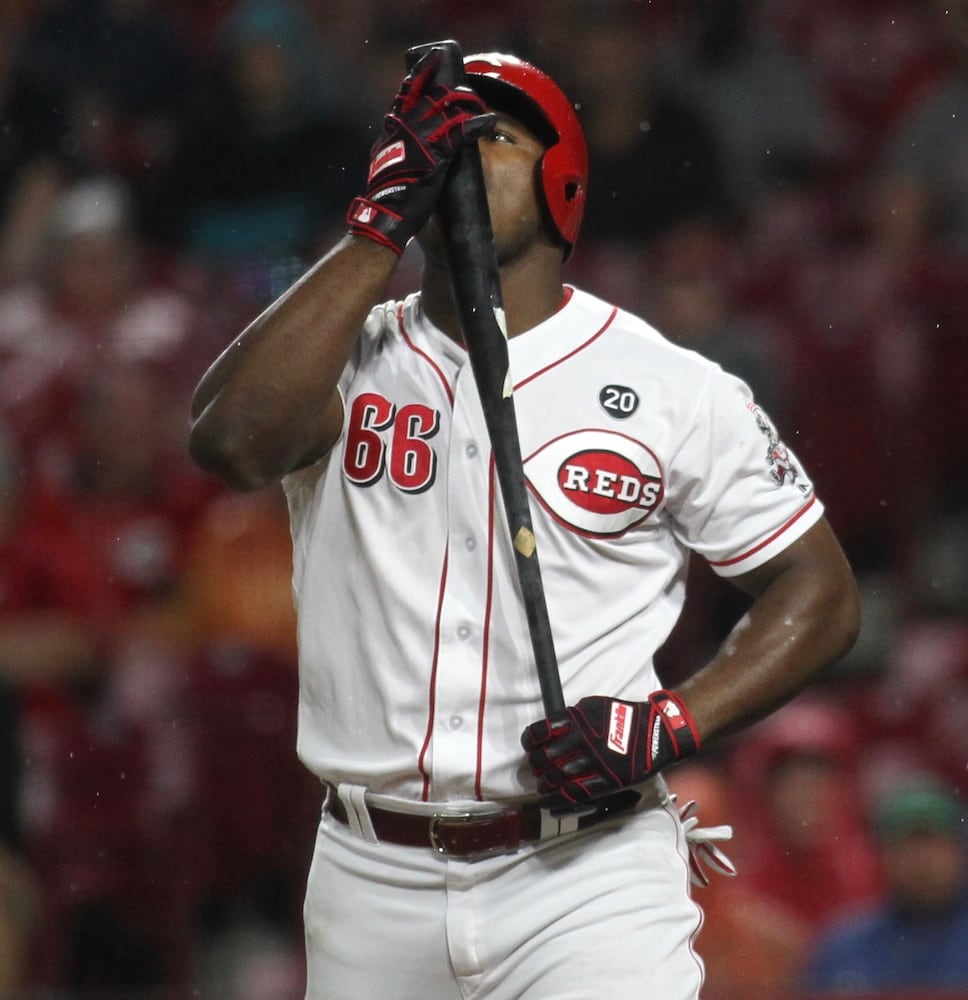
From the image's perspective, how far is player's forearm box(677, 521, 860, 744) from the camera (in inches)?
95.9

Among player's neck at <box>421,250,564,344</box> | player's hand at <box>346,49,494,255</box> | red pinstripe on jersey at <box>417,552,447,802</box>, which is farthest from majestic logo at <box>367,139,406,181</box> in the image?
red pinstripe on jersey at <box>417,552,447,802</box>

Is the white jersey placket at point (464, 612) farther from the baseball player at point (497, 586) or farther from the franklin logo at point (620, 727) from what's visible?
the franklin logo at point (620, 727)

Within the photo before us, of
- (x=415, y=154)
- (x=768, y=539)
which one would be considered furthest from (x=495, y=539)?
(x=415, y=154)

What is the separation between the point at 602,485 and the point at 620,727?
1.05ft

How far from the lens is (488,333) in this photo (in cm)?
242

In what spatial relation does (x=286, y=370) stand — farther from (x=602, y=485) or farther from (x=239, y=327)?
(x=239, y=327)

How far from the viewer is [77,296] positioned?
6016 millimetres

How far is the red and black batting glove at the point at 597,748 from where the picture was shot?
228 centimetres

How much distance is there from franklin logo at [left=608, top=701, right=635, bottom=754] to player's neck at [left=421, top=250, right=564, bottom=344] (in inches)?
22.1

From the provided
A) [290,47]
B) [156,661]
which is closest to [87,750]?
[156,661]

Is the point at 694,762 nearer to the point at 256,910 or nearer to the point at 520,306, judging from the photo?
the point at 256,910

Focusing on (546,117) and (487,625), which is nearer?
(487,625)

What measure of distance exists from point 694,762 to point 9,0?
14.7 ft

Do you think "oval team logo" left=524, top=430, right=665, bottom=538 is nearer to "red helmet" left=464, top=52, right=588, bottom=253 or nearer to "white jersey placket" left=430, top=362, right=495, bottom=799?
"white jersey placket" left=430, top=362, right=495, bottom=799
